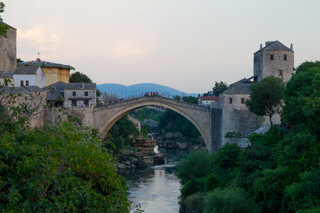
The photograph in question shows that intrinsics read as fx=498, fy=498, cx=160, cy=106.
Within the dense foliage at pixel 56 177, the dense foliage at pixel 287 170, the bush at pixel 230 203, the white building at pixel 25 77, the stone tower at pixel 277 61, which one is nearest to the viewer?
the dense foliage at pixel 56 177

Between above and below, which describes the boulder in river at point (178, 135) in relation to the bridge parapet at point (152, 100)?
below

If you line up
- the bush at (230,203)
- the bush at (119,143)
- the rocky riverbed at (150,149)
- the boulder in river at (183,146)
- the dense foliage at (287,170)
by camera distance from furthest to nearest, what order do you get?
the boulder in river at (183,146) → the rocky riverbed at (150,149) → the bush at (119,143) → the bush at (230,203) → the dense foliage at (287,170)

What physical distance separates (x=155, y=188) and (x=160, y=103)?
903 cm

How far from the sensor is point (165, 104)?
40.8m

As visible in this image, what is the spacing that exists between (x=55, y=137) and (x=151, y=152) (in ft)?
125

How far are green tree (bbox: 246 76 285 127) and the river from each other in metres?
7.51

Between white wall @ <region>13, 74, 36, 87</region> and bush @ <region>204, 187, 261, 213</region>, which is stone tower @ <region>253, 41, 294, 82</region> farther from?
white wall @ <region>13, 74, 36, 87</region>

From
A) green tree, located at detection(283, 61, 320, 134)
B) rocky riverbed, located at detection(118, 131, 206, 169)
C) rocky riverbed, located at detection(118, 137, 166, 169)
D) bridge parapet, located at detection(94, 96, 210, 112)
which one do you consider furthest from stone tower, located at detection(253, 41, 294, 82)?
rocky riverbed, located at detection(118, 137, 166, 169)

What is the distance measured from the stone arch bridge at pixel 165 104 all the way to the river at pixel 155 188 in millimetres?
4262

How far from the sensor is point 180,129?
222 ft

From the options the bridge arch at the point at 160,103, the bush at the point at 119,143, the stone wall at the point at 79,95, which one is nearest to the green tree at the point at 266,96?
the bridge arch at the point at 160,103

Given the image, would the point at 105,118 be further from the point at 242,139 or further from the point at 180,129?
the point at 180,129

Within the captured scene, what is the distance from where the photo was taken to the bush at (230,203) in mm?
20500

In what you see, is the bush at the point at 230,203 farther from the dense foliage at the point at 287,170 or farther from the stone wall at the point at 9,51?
the stone wall at the point at 9,51
